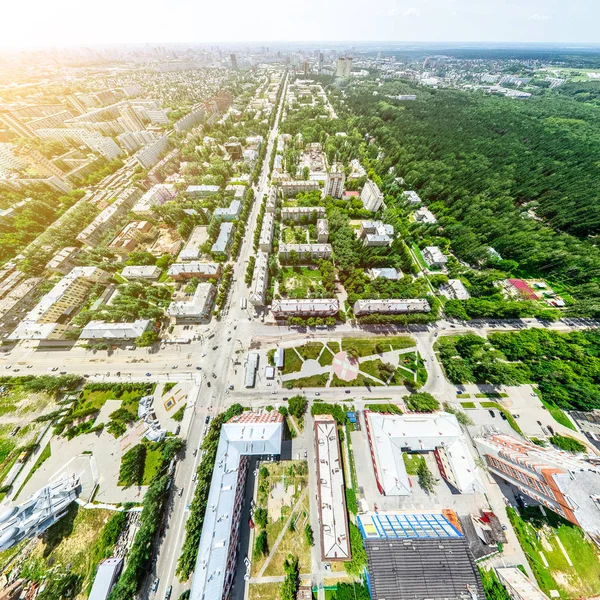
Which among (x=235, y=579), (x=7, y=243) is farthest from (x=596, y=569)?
(x=7, y=243)

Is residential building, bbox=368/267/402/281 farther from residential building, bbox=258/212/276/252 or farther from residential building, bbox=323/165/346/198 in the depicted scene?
residential building, bbox=323/165/346/198

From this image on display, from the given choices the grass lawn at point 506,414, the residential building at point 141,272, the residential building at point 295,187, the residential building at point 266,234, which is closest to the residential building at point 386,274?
the residential building at point 266,234

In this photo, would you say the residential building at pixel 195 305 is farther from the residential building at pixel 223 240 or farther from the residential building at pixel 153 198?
the residential building at pixel 153 198

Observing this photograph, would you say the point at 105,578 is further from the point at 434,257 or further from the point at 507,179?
the point at 507,179

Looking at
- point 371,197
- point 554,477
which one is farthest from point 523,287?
point 371,197

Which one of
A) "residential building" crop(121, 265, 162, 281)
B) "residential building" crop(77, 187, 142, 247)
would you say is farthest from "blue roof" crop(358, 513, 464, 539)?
"residential building" crop(77, 187, 142, 247)

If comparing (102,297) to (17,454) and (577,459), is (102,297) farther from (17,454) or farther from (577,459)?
(577,459)

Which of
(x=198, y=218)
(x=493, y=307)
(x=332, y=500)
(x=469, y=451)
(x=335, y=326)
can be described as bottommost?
(x=332, y=500)
